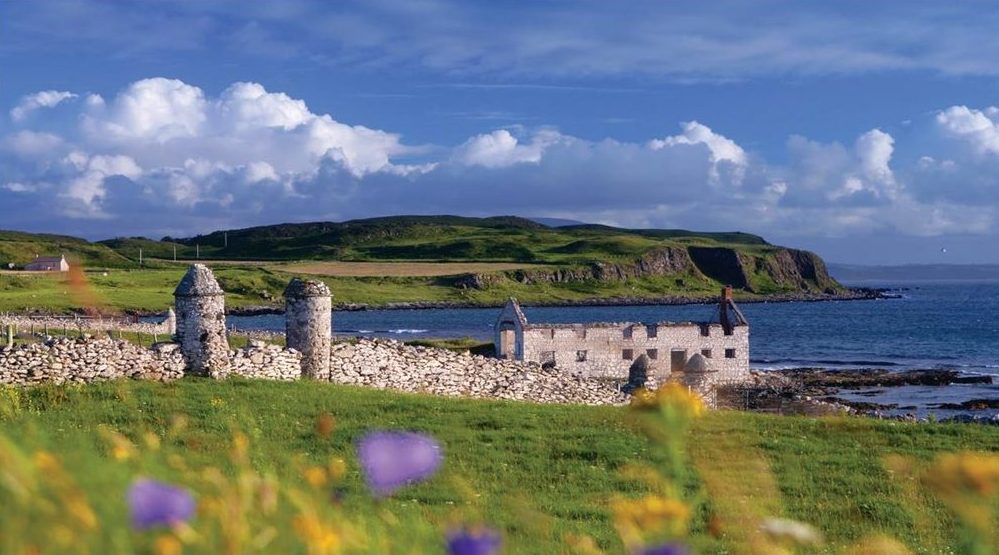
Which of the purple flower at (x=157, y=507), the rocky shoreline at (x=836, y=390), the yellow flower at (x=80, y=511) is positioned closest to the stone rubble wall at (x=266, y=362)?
the rocky shoreline at (x=836, y=390)

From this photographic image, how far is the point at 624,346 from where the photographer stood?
153ft

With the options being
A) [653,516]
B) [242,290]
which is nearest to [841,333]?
[242,290]

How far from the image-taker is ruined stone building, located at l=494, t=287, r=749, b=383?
1756 inches

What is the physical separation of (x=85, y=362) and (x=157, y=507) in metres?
24.2

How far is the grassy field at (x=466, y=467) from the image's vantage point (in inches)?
116

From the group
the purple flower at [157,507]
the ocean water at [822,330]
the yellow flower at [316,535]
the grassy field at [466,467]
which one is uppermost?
the purple flower at [157,507]

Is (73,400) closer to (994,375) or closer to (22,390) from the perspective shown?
(22,390)

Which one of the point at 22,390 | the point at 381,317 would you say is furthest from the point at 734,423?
the point at 381,317

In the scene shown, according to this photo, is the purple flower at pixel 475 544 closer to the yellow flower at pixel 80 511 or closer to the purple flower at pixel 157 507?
the purple flower at pixel 157 507

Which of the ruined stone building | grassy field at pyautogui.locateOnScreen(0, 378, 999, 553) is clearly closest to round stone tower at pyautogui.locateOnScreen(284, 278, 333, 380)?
grassy field at pyautogui.locateOnScreen(0, 378, 999, 553)

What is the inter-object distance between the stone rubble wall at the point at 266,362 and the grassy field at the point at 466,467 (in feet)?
5.44

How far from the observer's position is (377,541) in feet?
10.7

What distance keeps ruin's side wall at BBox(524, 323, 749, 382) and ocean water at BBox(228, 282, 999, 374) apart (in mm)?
5001

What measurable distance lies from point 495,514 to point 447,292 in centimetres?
17271
